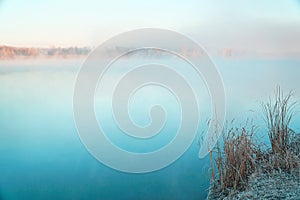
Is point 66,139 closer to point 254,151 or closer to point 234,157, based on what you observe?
point 234,157

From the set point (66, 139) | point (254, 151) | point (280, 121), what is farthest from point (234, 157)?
point (66, 139)

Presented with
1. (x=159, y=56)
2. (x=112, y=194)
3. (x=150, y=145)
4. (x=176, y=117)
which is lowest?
(x=112, y=194)

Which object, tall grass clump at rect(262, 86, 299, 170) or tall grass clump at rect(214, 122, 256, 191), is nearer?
tall grass clump at rect(214, 122, 256, 191)

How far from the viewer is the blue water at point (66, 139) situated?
2703 mm

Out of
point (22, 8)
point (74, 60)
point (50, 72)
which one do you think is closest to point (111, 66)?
point (74, 60)

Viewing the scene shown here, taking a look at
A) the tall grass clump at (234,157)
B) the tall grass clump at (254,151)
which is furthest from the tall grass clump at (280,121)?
the tall grass clump at (234,157)

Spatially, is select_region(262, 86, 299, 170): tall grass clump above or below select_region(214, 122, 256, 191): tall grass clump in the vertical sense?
above

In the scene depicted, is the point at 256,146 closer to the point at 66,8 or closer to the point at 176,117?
the point at 176,117

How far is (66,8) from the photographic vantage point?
261cm

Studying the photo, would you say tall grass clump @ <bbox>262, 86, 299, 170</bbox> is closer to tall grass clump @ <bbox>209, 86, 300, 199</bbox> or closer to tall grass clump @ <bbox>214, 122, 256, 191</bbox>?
tall grass clump @ <bbox>209, 86, 300, 199</bbox>

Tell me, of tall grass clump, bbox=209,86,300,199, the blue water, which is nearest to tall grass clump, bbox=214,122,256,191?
tall grass clump, bbox=209,86,300,199

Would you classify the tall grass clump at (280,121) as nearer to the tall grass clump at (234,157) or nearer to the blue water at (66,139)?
the blue water at (66,139)

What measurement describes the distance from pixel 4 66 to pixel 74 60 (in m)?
0.50

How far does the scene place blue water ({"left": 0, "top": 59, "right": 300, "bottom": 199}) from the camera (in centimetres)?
270
